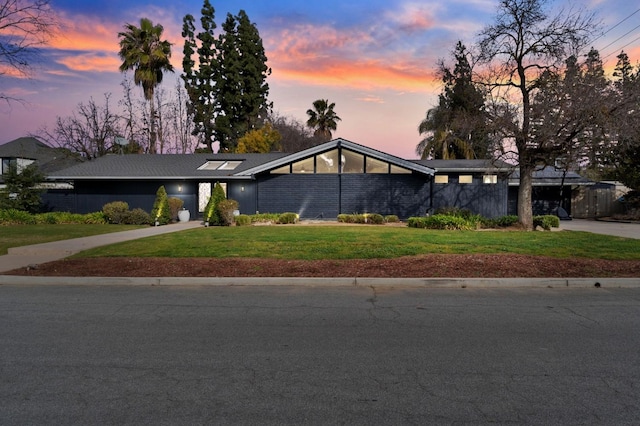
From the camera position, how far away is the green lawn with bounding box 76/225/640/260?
11648 mm

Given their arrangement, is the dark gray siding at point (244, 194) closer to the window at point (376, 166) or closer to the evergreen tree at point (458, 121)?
the window at point (376, 166)

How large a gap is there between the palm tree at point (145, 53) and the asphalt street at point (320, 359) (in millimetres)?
32636

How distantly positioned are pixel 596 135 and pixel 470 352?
49.2ft

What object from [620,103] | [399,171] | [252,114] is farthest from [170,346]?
[252,114]

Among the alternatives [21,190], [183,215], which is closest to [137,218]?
[183,215]

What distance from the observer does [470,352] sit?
4914 mm

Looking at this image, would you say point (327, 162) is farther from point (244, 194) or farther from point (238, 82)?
point (238, 82)

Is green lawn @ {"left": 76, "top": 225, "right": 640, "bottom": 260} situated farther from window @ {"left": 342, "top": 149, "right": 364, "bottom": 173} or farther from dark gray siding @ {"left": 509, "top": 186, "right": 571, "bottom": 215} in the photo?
dark gray siding @ {"left": 509, "top": 186, "right": 571, "bottom": 215}

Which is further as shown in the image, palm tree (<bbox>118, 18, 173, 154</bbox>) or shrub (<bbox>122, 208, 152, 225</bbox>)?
palm tree (<bbox>118, 18, 173, 154</bbox>)

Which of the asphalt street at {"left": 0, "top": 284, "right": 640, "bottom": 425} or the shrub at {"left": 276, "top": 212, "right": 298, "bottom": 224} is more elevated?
the shrub at {"left": 276, "top": 212, "right": 298, "bottom": 224}

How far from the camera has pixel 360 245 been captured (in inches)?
509

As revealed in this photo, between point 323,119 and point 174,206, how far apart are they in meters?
29.8

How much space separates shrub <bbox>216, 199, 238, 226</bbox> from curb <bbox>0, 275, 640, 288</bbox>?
11.2 m

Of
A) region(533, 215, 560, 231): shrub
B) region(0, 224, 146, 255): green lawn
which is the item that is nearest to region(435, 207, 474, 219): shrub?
region(533, 215, 560, 231): shrub
